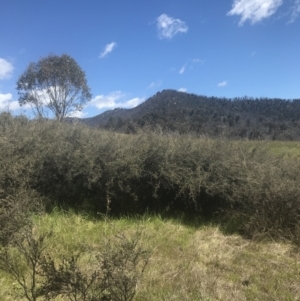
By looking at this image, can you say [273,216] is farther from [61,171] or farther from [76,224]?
[61,171]

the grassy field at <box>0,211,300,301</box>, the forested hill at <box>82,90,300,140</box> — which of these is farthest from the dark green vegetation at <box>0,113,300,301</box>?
Answer: the forested hill at <box>82,90,300,140</box>

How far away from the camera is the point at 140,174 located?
7.45 metres

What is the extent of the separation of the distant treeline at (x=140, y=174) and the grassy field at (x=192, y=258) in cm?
58

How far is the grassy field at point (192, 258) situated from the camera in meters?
4.00

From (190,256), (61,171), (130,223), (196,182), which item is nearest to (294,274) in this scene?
(190,256)

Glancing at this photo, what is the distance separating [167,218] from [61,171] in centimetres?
267

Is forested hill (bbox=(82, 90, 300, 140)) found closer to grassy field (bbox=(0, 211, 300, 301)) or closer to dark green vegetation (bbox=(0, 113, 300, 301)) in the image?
dark green vegetation (bbox=(0, 113, 300, 301))

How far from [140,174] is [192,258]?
8.99ft

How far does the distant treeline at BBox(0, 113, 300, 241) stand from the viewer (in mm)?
6910

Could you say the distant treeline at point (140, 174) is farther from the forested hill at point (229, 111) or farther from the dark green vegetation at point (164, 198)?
the forested hill at point (229, 111)

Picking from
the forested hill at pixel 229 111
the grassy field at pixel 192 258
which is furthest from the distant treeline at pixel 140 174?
the forested hill at pixel 229 111

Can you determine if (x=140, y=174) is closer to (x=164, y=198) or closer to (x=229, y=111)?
(x=164, y=198)

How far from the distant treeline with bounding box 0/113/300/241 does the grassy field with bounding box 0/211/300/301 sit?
0.58 m

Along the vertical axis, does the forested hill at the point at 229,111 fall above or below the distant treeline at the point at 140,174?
above
